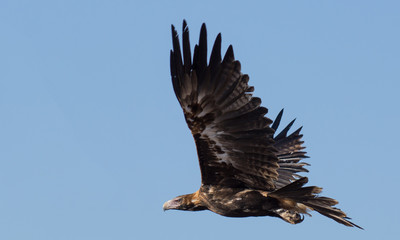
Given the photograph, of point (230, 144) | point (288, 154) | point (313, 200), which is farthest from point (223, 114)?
point (288, 154)

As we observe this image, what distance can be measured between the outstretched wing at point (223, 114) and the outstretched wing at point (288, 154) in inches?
83.1

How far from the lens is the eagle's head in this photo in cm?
1090

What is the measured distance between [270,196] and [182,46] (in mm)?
2589

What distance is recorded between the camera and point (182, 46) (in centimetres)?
943

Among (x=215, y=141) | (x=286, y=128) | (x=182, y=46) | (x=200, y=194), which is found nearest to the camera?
(x=182, y=46)

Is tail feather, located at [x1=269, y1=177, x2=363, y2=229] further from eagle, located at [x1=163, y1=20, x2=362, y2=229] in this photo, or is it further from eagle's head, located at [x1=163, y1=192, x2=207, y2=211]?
eagle's head, located at [x1=163, y1=192, x2=207, y2=211]

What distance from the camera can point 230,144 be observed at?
10062 millimetres

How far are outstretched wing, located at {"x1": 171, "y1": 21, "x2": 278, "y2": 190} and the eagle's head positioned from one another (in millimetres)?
690

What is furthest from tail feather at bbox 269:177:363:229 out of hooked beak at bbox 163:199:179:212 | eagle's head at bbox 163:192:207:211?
hooked beak at bbox 163:199:179:212

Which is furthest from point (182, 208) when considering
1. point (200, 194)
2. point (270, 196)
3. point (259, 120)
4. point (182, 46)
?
point (182, 46)

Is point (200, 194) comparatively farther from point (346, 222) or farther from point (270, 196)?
point (346, 222)

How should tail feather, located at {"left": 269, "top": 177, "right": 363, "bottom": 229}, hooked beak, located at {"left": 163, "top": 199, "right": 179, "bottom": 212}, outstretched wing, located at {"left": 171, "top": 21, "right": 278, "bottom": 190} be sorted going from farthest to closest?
1. hooked beak, located at {"left": 163, "top": 199, "right": 179, "bottom": 212}
2. tail feather, located at {"left": 269, "top": 177, "right": 363, "bottom": 229}
3. outstretched wing, located at {"left": 171, "top": 21, "right": 278, "bottom": 190}

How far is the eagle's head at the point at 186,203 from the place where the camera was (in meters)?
10.9

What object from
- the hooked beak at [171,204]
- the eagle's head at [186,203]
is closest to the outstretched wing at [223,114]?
the eagle's head at [186,203]
